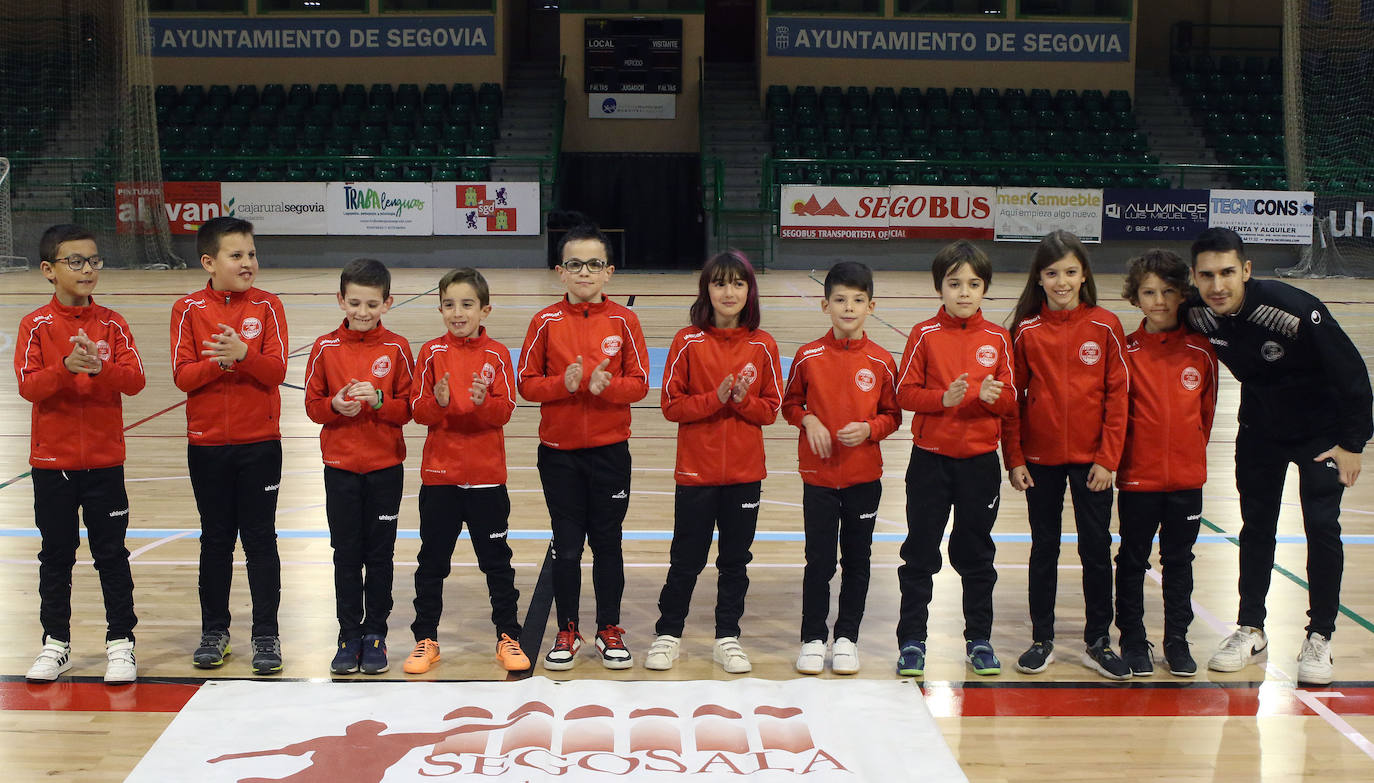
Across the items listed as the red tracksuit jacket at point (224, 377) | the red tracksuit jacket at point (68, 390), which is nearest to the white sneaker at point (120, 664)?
the red tracksuit jacket at point (68, 390)

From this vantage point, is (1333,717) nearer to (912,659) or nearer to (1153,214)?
(912,659)

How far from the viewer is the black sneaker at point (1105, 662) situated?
4172 millimetres

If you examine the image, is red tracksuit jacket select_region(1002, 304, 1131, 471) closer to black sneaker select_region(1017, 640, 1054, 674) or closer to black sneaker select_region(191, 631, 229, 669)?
black sneaker select_region(1017, 640, 1054, 674)

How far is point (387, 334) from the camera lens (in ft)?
14.1

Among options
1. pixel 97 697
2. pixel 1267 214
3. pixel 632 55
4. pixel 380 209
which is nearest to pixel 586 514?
pixel 97 697

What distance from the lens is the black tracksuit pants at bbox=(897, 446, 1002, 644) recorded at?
4.16 m

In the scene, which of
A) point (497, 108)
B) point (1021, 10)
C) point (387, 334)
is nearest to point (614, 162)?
point (497, 108)

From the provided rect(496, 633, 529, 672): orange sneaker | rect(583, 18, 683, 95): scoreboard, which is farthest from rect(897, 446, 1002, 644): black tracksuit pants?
rect(583, 18, 683, 95): scoreboard

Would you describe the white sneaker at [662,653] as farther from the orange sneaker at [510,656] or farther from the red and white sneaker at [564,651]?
the orange sneaker at [510,656]

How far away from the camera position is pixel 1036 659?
4.23 m

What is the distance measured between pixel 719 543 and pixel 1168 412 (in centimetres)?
162

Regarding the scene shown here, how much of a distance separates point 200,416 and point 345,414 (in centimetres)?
53

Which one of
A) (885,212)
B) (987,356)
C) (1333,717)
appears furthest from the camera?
(885,212)

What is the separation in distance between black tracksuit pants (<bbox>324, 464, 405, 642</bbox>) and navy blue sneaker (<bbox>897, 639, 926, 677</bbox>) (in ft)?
5.90
